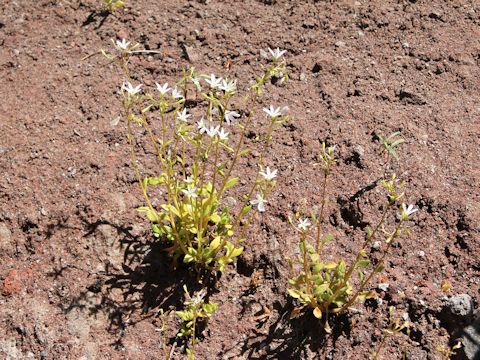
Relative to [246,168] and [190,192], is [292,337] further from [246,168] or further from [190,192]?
[246,168]

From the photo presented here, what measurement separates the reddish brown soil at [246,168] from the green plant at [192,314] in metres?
0.10

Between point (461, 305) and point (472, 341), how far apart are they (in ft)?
0.75

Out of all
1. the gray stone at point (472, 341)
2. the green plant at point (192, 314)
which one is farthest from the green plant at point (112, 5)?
the gray stone at point (472, 341)

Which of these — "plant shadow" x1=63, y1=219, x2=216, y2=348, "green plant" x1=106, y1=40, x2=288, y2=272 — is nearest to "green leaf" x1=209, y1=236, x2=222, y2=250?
"green plant" x1=106, y1=40, x2=288, y2=272

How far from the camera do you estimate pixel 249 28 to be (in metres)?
5.02

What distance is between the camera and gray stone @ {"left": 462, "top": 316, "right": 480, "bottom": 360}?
11.1ft

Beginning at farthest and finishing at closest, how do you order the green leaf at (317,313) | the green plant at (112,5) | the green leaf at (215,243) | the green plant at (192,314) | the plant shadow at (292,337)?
the green plant at (112,5) < the green leaf at (215,243) < the plant shadow at (292,337) < the green leaf at (317,313) < the green plant at (192,314)

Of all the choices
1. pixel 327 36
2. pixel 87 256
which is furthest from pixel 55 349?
pixel 327 36

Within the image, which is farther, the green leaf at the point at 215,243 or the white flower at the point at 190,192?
the green leaf at the point at 215,243

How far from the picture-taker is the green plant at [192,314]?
3217 millimetres

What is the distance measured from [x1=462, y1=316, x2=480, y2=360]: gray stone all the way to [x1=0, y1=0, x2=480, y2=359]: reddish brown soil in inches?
2.7

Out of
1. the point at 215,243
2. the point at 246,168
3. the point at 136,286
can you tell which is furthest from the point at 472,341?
the point at 136,286

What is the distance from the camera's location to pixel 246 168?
4.24 meters

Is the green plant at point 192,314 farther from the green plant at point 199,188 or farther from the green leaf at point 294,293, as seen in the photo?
the green leaf at point 294,293
